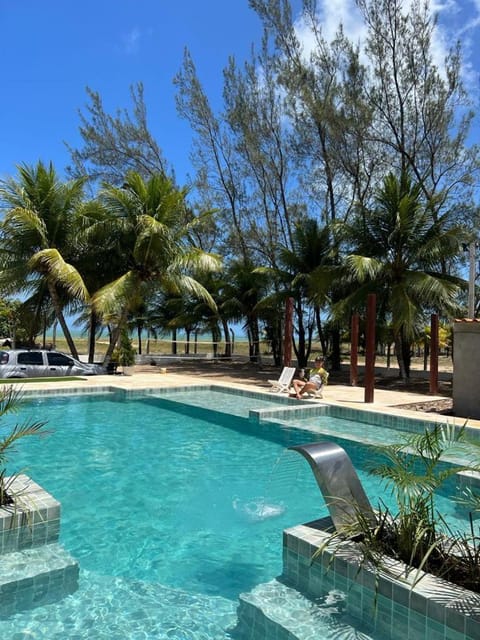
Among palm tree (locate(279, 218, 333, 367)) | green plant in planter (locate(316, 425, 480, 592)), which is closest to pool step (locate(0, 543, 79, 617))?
green plant in planter (locate(316, 425, 480, 592))

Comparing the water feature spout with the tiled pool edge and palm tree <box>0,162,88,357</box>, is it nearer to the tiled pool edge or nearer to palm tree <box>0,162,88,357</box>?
the tiled pool edge

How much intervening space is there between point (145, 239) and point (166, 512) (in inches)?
470

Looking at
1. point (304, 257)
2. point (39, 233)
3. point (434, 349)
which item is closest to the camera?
point (434, 349)

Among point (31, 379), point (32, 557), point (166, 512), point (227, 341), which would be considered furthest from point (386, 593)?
point (227, 341)

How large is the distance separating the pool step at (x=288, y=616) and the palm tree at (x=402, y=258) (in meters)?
12.1

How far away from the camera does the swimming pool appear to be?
10.4 ft

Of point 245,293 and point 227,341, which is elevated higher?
point 245,293

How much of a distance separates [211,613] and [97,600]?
2.49 ft

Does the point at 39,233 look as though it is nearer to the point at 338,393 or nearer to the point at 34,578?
the point at 338,393

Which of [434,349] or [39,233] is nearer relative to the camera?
[434,349]

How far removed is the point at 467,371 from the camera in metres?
10.1

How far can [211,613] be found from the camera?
3234mm

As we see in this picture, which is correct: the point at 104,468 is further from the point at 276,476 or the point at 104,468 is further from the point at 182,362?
the point at 182,362

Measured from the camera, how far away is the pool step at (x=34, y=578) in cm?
313
